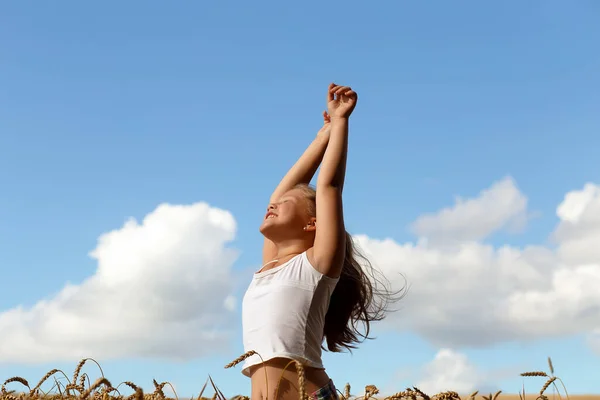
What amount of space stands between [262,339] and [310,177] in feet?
6.50

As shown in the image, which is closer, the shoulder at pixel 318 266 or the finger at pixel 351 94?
the shoulder at pixel 318 266

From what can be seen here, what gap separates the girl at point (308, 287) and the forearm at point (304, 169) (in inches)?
16.1

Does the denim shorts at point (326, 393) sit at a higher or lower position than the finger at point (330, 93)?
lower

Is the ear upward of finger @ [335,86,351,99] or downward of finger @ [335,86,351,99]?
downward

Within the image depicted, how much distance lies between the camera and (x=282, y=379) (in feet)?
14.1

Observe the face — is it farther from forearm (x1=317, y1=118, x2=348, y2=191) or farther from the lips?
forearm (x1=317, y1=118, x2=348, y2=191)

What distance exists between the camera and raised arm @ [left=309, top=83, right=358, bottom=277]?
4.72 metres

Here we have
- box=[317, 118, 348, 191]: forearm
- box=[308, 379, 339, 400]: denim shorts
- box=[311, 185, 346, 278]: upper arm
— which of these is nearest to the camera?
box=[308, 379, 339, 400]: denim shorts

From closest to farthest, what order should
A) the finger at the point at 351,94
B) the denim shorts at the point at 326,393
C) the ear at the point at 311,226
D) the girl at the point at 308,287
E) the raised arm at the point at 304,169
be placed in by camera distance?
the denim shorts at the point at 326,393 → the girl at the point at 308,287 → the ear at the point at 311,226 → the finger at the point at 351,94 → the raised arm at the point at 304,169

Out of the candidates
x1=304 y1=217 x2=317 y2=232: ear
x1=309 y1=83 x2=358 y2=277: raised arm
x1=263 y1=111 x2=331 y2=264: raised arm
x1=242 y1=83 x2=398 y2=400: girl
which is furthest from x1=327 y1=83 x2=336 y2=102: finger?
x1=304 y1=217 x2=317 y2=232: ear

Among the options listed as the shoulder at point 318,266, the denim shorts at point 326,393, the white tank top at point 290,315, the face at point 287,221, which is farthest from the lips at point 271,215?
the denim shorts at point 326,393

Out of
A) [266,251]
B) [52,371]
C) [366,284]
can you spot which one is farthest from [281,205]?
[52,371]

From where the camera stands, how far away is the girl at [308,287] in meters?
4.54

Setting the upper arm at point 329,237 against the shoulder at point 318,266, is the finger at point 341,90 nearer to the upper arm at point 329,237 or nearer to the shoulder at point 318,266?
the upper arm at point 329,237
